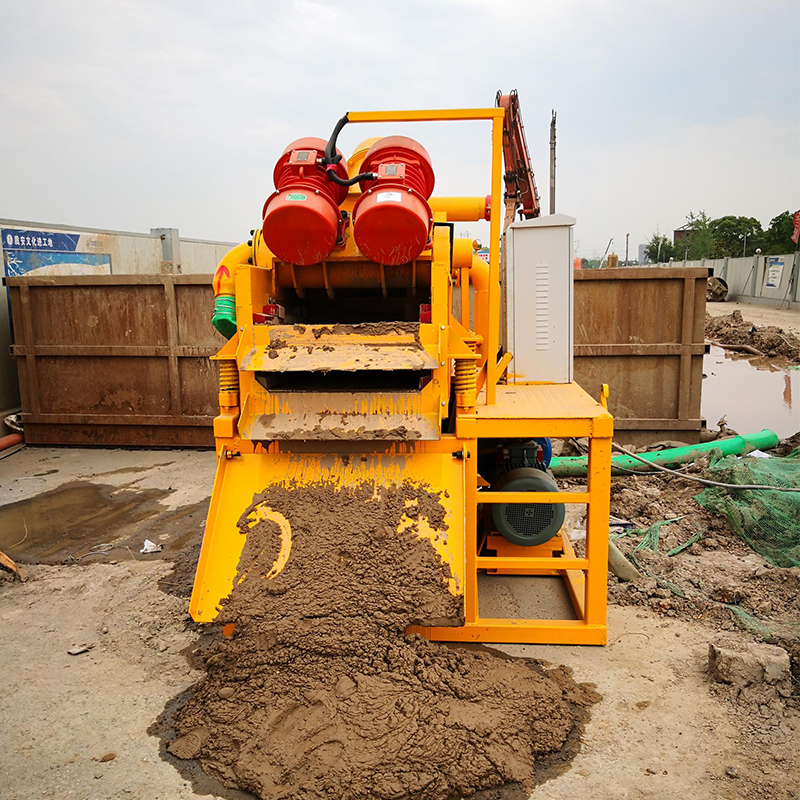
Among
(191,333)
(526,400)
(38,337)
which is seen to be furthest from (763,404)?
(38,337)

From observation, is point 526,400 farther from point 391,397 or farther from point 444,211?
point 444,211

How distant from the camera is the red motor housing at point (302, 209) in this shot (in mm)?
3402

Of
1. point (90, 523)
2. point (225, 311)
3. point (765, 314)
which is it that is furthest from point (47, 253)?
point (765, 314)

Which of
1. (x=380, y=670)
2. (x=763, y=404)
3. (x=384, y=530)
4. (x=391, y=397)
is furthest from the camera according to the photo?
(x=763, y=404)

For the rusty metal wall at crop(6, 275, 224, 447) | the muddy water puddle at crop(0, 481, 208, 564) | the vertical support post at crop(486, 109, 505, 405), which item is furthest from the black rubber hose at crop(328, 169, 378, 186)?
the rusty metal wall at crop(6, 275, 224, 447)

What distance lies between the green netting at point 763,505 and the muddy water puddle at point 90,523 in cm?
437

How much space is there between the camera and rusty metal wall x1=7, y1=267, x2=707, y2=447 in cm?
705

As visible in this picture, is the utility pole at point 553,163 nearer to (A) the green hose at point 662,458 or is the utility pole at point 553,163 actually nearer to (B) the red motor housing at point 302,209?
(A) the green hose at point 662,458

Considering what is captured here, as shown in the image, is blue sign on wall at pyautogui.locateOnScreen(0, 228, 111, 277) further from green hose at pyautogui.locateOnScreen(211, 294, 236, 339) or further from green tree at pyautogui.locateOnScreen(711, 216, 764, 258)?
green tree at pyautogui.locateOnScreen(711, 216, 764, 258)

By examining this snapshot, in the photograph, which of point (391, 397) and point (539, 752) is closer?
point (539, 752)

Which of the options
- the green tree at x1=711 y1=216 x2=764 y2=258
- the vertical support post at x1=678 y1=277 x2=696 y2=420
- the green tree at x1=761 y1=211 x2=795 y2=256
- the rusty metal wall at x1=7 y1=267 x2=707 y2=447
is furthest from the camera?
the green tree at x1=711 y1=216 x2=764 y2=258

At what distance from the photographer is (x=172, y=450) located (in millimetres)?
8102

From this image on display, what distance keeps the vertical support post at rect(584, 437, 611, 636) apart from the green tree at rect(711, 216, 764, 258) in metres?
42.7

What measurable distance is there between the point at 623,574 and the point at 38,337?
24.5 ft
